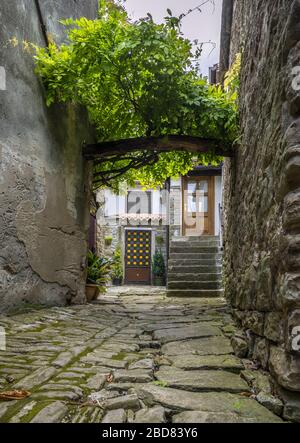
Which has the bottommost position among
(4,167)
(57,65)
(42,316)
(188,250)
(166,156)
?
(42,316)

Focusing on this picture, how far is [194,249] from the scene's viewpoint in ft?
28.7

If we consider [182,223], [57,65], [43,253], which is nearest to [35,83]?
[57,65]

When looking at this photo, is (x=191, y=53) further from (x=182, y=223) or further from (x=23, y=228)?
(x=182, y=223)

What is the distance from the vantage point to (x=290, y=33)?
1541mm

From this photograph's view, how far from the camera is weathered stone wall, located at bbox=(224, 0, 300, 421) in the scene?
1.40m

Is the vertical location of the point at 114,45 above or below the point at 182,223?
above

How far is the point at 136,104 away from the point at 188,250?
5090 millimetres

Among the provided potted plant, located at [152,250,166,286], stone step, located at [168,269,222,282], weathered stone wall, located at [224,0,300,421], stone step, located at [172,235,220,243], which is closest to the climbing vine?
weathered stone wall, located at [224,0,300,421]

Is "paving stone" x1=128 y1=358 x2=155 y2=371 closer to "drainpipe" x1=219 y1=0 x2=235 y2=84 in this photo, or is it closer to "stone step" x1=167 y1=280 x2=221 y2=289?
"stone step" x1=167 y1=280 x2=221 y2=289

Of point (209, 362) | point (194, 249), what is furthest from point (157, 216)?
point (209, 362)

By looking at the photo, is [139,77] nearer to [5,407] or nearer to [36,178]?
[36,178]

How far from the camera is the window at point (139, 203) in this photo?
1366cm

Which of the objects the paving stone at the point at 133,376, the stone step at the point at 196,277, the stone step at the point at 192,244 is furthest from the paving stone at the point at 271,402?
the stone step at the point at 192,244

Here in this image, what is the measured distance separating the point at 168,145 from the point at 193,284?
11.2 feet
